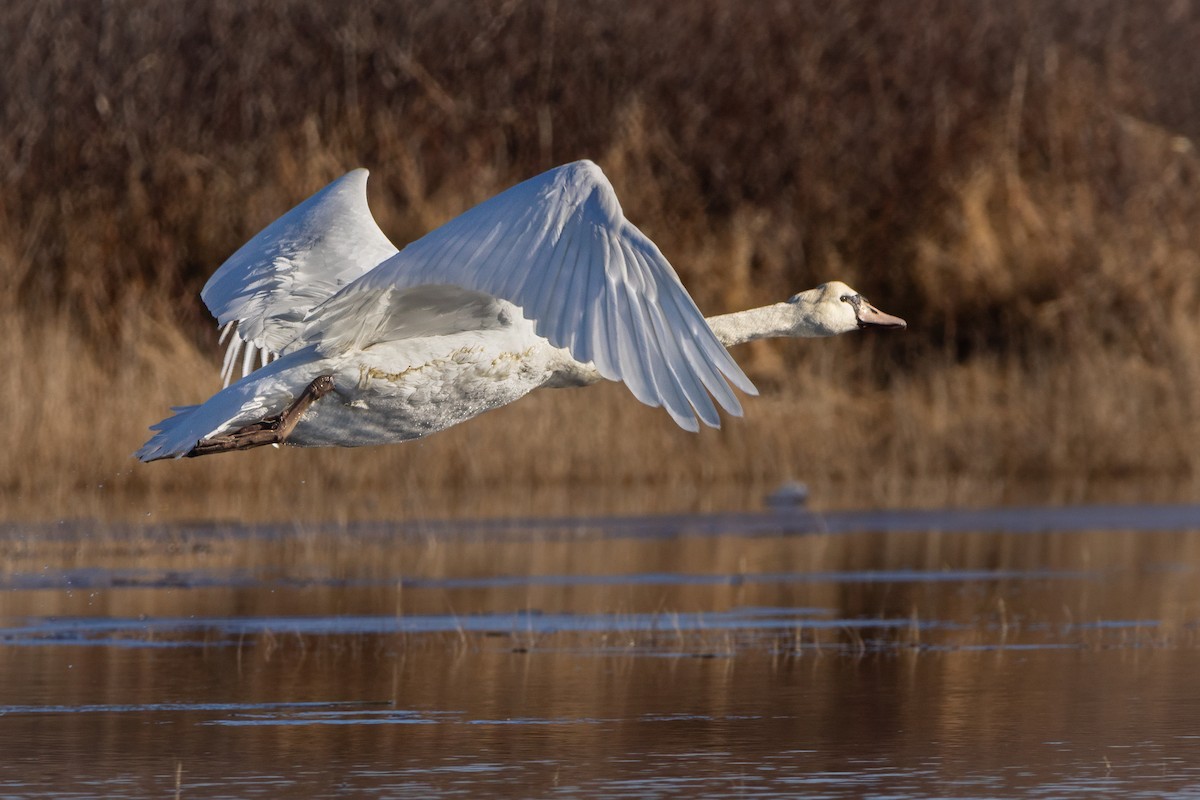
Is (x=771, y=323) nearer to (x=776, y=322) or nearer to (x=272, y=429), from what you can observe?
(x=776, y=322)

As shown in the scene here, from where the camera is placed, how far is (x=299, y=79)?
23.0 meters

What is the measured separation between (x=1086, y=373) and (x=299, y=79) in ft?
28.7

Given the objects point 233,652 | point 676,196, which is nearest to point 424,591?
point 233,652

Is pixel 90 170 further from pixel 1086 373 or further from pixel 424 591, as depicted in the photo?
pixel 424 591

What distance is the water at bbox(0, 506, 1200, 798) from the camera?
7.52 meters

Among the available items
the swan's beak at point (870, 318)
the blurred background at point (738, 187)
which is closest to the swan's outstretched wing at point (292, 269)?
the swan's beak at point (870, 318)

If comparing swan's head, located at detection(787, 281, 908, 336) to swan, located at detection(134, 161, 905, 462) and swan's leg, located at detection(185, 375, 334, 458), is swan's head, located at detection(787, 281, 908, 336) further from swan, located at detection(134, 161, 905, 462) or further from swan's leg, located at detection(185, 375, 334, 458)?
swan's leg, located at detection(185, 375, 334, 458)

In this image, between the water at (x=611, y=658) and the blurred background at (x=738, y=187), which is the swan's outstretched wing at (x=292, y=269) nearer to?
the water at (x=611, y=658)

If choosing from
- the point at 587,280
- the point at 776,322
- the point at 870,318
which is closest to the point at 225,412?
the point at 587,280

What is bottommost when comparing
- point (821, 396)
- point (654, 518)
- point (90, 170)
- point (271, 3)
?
point (654, 518)

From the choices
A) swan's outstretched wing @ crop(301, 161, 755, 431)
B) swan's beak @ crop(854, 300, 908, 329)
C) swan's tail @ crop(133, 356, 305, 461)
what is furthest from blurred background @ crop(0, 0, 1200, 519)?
swan's outstretched wing @ crop(301, 161, 755, 431)

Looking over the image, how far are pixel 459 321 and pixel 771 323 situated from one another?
1.53 meters

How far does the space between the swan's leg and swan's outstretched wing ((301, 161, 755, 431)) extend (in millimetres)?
691

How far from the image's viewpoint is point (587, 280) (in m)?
7.06
